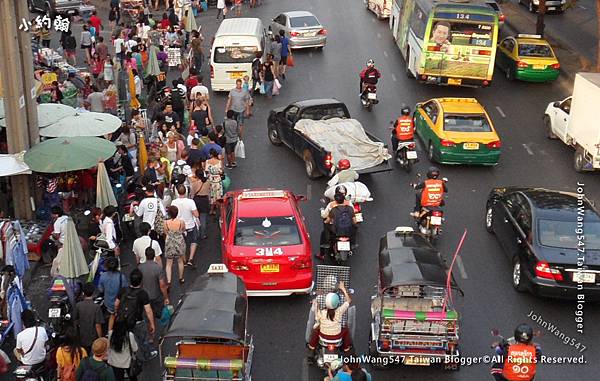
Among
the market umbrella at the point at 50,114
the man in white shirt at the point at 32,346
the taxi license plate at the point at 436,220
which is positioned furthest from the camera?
the market umbrella at the point at 50,114

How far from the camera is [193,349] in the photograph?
11781 mm

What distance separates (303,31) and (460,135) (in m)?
13.7

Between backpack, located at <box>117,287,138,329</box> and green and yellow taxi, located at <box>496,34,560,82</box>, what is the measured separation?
20.5 meters

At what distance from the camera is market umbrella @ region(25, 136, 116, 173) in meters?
17.4

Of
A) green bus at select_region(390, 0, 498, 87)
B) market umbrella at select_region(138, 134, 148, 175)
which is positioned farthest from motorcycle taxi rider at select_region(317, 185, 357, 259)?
Answer: green bus at select_region(390, 0, 498, 87)

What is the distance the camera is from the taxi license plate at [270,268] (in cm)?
1508

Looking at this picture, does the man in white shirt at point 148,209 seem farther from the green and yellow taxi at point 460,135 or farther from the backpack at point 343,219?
the green and yellow taxi at point 460,135

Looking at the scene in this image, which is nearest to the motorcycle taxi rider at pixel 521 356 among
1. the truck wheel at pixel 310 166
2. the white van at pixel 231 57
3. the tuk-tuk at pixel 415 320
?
the tuk-tuk at pixel 415 320

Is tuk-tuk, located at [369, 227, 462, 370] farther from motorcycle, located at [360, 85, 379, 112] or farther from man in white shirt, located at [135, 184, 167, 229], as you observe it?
motorcycle, located at [360, 85, 379, 112]

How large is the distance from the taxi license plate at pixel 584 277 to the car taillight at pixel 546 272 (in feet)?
0.87

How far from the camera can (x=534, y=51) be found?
30.2 metres

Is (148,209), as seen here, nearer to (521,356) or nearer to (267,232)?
(267,232)

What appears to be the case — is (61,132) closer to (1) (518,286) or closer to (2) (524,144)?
(1) (518,286)

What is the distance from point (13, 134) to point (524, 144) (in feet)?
45.8
